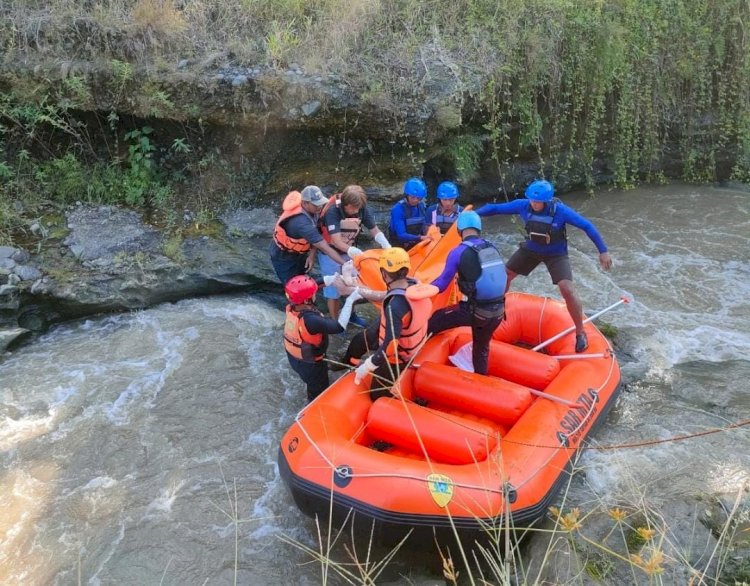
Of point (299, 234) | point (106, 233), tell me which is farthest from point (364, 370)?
point (106, 233)

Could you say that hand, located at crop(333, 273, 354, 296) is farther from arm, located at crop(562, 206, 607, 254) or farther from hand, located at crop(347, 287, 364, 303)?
arm, located at crop(562, 206, 607, 254)

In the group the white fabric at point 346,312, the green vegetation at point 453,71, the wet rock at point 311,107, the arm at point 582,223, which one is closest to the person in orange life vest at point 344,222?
the white fabric at point 346,312

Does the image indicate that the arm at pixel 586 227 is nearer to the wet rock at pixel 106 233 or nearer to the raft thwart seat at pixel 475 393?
the raft thwart seat at pixel 475 393

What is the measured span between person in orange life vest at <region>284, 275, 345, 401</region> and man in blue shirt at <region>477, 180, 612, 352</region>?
175 centimetres

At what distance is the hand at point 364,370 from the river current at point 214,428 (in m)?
0.91

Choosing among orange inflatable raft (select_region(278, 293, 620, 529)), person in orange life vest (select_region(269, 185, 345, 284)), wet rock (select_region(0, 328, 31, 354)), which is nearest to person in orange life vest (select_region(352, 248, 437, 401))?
orange inflatable raft (select_region(278, 293, 620, 529))

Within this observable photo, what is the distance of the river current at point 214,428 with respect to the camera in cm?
352

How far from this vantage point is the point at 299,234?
15.6 feet

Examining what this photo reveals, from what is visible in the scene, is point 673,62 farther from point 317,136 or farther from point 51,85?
point 51,85

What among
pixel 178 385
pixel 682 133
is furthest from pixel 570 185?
pixel 178 385

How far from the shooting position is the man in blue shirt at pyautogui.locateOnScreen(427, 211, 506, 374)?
4.02m

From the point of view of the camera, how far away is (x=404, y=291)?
3.71 meters

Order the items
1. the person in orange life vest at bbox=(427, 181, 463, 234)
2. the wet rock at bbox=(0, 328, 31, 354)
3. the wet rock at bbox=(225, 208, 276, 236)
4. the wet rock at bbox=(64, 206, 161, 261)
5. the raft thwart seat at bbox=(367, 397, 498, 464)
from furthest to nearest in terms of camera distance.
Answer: the wet rock at bbox=(225, 208, 276, 236)
the wet rock at bbox=(64, 206, 161, 261)
the person in orange life vest at bbox=(427, 181, 463, 234)
the wet rock at bbox=(0, 328, 31, 354)
the raft thwart seat at bbox=(367, 397, 498, 464)

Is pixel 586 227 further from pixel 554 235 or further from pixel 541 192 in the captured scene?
Answer: pixel 541 192
